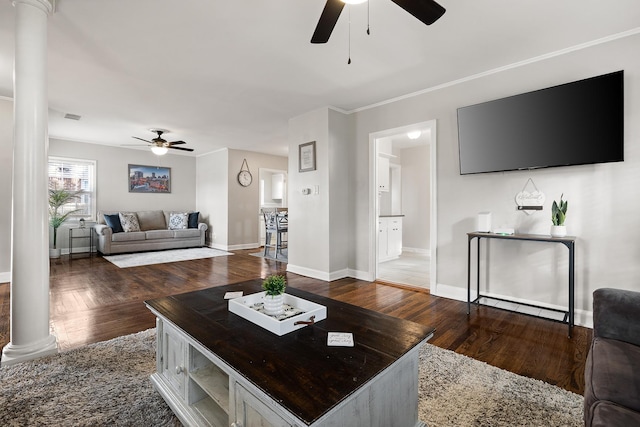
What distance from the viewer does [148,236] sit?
681 centimetres

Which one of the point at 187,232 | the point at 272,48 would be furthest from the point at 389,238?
the point at 187,232

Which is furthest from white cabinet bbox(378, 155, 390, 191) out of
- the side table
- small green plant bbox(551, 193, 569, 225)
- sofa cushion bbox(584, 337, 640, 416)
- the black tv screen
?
the side table

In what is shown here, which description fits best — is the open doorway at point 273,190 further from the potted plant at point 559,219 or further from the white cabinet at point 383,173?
the potted plant at point 559,219

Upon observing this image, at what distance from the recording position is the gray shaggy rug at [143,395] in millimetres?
1486

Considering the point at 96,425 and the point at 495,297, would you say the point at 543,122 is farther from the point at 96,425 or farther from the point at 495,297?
the point at 96,425

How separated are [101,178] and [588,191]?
8.60 metres

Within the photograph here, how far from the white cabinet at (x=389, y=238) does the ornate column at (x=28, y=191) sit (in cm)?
470

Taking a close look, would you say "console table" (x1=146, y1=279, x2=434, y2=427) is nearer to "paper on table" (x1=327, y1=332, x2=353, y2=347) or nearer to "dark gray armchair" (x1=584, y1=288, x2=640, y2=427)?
"paper on table" (x1=327, y1=332, x2=353, y2=347)

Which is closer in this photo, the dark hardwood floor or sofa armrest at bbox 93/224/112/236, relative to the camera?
the dark hardwood floor

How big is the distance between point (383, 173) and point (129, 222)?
570cm

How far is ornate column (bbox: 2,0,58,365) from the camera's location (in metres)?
2.07

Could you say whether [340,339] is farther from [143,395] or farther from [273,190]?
[273,190]

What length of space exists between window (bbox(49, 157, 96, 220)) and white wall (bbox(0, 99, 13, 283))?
9.54 ft

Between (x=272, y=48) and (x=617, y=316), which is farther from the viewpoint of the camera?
(x=272, y=48)
